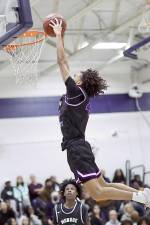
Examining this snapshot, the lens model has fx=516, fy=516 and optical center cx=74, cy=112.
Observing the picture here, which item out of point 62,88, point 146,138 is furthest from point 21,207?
point 146,138

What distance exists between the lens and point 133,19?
47.0 feet

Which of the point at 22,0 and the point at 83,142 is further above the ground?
the point at 22,0

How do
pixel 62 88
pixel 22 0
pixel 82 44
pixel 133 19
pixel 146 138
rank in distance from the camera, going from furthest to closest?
pixel 146 138 → pixel 62 88 → pixel 82 44 → pixel 133 19 → pixel 22 0

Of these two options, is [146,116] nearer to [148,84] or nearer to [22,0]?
[148,84]

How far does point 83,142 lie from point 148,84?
1334 cm

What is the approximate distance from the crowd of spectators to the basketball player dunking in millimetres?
4787

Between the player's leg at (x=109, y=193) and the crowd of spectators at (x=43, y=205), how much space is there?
19.8 ft

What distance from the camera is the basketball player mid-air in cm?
570

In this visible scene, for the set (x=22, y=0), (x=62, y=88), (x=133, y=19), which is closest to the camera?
(x=22, y=0)

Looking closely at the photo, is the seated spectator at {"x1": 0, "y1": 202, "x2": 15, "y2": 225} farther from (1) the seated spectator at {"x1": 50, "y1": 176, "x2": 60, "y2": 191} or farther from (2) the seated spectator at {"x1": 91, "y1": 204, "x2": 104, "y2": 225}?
(2) the seated spectator at {"x1": 91, "y1": 204, "x2": 104, "y2": 225}

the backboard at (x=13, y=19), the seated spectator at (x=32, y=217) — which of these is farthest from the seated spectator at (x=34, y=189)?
the backboard at (x=13, y=19)

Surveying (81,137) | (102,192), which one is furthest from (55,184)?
(102,192)

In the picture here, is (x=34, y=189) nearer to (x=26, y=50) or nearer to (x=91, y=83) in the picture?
(x=26, y=50)

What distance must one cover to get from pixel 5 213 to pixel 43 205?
4.41 feet
